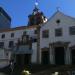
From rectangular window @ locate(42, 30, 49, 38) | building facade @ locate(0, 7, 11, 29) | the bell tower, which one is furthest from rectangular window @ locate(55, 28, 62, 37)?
building facade @ locate(0, 7, 11, 29)

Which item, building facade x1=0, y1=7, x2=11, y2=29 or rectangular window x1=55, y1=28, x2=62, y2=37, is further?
building facade x1=0, y1=7, x2=11, y2=29

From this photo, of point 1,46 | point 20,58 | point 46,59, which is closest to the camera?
point 46,59

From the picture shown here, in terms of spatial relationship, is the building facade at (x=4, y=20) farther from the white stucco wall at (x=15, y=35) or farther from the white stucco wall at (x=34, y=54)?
the white stucco wall at (x=34, y=54)

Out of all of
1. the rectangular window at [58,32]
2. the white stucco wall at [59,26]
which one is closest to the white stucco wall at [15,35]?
the white stucco wall at [59,26]

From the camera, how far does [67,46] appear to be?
35719mm

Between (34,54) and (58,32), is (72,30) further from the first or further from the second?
(34,54)

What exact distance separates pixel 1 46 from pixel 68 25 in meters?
16.5

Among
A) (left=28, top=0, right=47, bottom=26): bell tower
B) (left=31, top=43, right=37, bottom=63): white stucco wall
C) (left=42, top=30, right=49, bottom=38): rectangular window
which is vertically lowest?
(left=31, top=43, right=37, bottom=63): white stucco wall

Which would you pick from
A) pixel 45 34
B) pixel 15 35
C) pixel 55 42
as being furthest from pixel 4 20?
pixel 55 42

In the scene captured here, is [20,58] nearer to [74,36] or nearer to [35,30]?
[35,30]

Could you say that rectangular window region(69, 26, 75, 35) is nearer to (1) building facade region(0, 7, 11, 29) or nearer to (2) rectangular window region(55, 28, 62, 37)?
(2) rectangular window region(55, 28, 62, 37)

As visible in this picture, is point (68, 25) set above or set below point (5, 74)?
above

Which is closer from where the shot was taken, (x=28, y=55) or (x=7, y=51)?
(x=28, y=55)

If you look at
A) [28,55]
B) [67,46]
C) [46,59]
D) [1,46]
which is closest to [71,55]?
[67,46]
